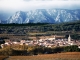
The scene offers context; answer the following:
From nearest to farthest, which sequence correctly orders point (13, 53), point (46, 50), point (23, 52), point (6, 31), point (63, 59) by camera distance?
point (63, 59) < point (13, 53) < point (23, 52) < point (46, 50) < point (6, 31)

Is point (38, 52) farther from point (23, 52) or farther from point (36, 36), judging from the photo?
point (36, 36)

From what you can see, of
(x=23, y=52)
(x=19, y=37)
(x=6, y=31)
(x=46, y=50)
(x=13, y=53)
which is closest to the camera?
(x=13, y=53)

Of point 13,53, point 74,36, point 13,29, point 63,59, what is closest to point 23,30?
point 13,29

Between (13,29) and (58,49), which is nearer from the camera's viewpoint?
(58,49)

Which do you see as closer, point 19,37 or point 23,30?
point 19,37

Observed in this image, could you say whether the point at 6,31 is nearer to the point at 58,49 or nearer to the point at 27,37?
the point at 27,37

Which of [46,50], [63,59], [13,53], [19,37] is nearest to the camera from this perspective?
[63,59]

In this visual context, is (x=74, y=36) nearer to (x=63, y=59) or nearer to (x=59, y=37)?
(x=59, y=37)

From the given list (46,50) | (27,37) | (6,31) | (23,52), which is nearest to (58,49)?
(46,50)

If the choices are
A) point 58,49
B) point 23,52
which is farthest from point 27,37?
point 23,52
